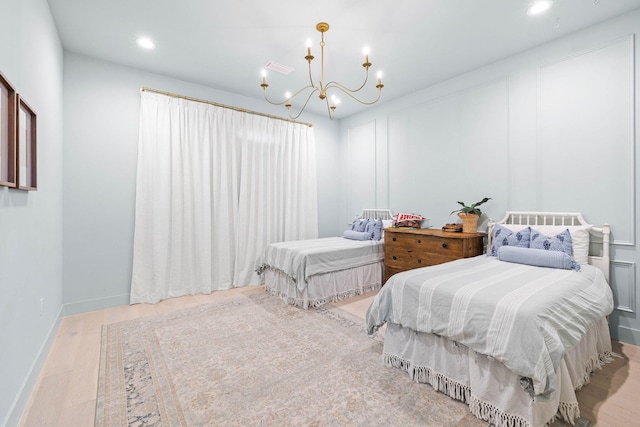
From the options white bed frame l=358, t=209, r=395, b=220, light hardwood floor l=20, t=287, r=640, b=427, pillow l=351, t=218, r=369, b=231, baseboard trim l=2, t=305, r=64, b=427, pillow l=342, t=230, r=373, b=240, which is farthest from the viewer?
white bed frame l=358, t=209, r=395, b=220

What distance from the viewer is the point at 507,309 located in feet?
5.08

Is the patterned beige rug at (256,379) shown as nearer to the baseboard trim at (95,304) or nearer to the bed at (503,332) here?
the bed at (503,332)

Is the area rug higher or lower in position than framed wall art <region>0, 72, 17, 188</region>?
lower

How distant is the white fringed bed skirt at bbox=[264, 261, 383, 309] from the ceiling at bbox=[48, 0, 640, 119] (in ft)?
8.52

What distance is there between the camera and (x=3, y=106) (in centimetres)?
149

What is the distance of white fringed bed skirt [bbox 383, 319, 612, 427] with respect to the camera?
1.50 m

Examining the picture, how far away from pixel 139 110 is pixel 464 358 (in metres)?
4.26

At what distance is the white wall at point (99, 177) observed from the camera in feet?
10.5

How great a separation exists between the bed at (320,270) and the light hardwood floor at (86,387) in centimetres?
190

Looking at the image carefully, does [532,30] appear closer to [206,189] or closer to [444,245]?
[444,245]

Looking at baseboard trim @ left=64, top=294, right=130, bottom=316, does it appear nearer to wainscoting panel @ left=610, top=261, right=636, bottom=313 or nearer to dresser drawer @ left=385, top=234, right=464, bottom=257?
dresser drawer @ left=385, top=234, right=464, bottom=257

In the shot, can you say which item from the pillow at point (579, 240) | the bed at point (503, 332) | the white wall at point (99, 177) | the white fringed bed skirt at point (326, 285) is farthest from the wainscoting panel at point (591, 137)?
the white wall at point (99, 177)

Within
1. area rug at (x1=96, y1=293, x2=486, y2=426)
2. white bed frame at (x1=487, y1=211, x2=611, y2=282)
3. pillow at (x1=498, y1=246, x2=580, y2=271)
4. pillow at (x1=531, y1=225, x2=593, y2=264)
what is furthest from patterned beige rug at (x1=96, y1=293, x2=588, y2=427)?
white bed frame at (x1=487, y1=211, x2=611, y2=282)

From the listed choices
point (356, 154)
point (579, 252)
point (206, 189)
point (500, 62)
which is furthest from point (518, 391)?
point (356, 154)
